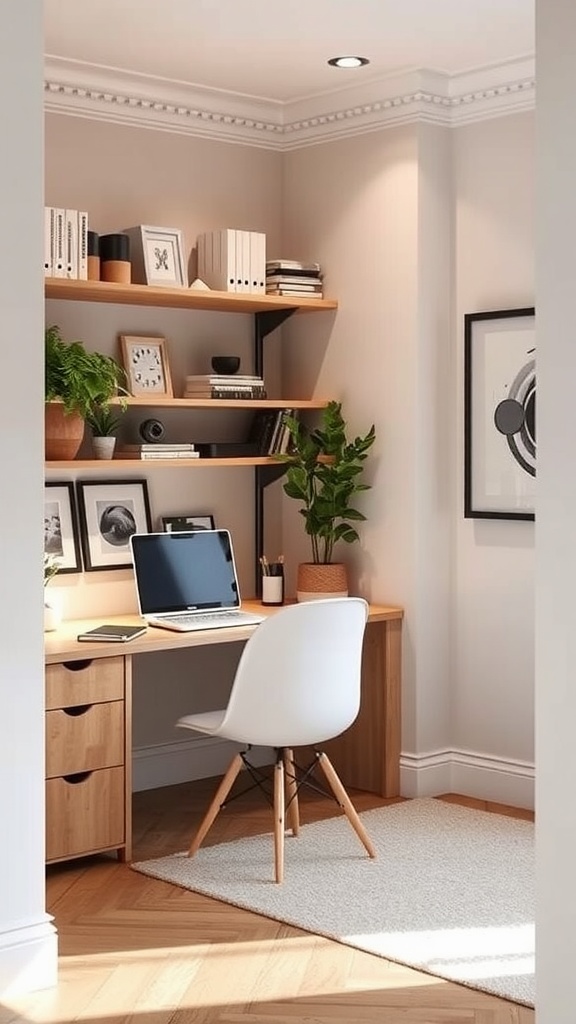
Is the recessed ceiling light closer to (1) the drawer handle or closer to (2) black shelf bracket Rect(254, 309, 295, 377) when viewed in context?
(2) black shelf bracket Rect(254, 309, 295, 377)

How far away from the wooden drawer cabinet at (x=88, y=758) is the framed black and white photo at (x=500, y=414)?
1.51 meters

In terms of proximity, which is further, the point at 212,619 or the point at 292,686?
the point at 212,619

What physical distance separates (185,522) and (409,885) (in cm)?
173

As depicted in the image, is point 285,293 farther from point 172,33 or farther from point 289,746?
point 289,746

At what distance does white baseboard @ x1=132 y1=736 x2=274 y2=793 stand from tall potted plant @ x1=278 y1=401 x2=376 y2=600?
72cm

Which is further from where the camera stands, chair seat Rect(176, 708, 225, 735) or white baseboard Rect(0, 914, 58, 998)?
chair seat Rect(176, 708, 225, 735)

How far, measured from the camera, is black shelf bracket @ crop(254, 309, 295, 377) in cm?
548

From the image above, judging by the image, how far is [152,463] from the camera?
4.82 meters

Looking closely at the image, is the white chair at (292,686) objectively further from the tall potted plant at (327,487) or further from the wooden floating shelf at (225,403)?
the wooden floating shelf at (225,403)

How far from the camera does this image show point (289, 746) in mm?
4203

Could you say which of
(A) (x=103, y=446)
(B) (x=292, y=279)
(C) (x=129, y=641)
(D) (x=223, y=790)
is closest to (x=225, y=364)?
(B) (x=292, y=279)

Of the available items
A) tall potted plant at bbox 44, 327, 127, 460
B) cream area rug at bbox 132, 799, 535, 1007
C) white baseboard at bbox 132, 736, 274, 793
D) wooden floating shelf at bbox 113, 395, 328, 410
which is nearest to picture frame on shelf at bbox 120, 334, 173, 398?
wooden floating shelf at bbox 113, 395, 328, 410

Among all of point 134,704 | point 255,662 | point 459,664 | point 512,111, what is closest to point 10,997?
point 255,662

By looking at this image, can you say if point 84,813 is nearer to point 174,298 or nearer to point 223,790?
point 223,790
